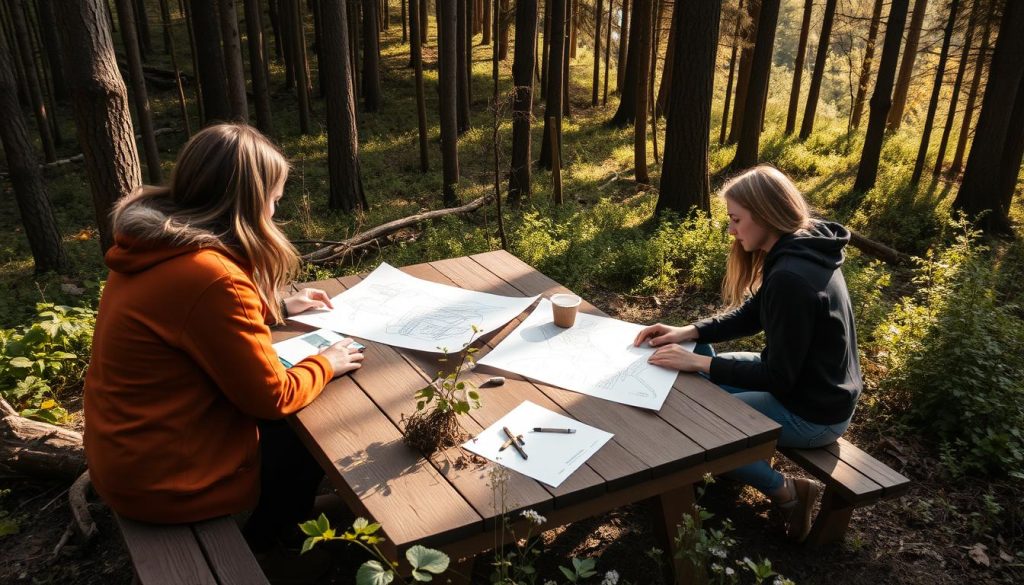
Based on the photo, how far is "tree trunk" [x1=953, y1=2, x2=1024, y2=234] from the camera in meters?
9.00

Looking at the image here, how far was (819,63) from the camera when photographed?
14469mm

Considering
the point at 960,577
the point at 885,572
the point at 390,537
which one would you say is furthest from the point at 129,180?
the point at 960,577

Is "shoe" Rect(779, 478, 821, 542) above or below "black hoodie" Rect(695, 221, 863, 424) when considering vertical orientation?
below

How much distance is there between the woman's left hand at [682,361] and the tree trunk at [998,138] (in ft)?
29.7

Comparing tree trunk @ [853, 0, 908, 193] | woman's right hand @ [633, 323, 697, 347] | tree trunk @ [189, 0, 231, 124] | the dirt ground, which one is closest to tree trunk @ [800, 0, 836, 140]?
tree trunk @ [853, 0, 908, 193]

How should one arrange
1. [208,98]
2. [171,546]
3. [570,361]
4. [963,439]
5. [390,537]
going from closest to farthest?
[390,537], [171,546], [570,361], [963,439], [208,98]

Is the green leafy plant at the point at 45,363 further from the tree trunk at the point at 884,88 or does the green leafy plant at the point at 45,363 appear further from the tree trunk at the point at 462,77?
the tree trunk at the point at 462,77

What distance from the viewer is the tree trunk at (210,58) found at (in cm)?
1154

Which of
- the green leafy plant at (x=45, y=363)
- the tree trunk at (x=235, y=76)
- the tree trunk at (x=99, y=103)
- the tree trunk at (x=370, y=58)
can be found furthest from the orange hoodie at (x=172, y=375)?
the tree trunk at (x=370, y=58)

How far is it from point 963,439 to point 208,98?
12892 mm

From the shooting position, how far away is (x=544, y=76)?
63.5ft

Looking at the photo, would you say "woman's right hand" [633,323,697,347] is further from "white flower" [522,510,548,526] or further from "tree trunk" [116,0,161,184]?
"tree trunk" [116,0,161,184]

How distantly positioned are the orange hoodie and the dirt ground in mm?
984

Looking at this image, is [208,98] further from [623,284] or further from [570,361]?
[570,361]
